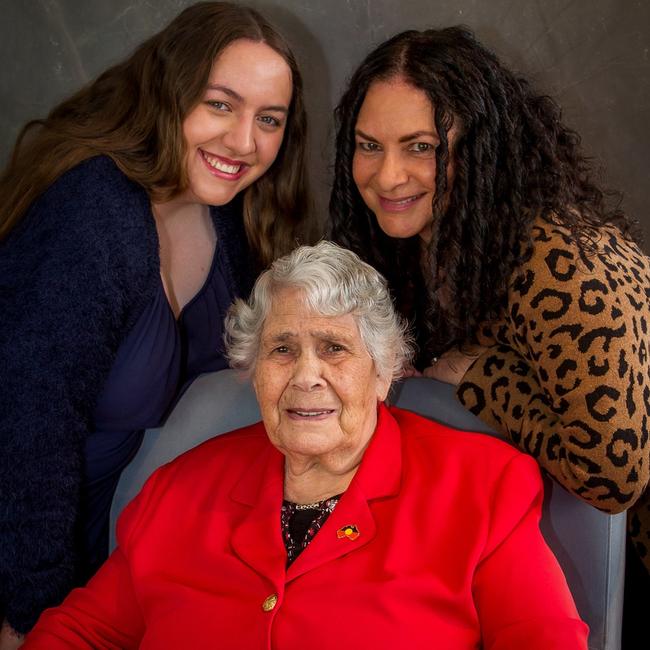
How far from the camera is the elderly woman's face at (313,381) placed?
179 cm

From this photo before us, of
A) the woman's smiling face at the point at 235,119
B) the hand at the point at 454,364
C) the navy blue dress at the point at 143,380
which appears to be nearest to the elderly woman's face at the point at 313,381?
the hand at the point at 454,364

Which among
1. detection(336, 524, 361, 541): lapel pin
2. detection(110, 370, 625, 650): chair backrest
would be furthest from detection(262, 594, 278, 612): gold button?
detection(110, 370, 625, 650): chair backrest

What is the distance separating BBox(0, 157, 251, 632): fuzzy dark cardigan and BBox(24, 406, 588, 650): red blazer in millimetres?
155

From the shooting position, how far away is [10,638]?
2.05 meters

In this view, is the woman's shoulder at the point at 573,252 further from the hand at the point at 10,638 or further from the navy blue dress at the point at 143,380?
the hand at the point at 10,638

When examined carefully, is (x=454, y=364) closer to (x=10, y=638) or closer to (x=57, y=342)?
(x=57, y=342)

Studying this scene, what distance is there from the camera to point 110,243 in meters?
1.96

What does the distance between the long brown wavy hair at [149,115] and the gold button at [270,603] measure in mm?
945

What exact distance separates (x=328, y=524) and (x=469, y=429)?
0.44 metres

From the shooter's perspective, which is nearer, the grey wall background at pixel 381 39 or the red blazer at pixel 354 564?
the red blazer at pixel 354 564

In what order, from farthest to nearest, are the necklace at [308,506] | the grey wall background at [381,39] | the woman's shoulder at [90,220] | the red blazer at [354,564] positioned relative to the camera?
the grey wall background at [381,39] → the woman's shoulder at [90,220] → the necklace at [308,506] → the red blazer at [354,564]

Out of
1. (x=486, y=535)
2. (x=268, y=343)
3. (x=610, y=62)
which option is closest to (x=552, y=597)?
(x=486, y=535)

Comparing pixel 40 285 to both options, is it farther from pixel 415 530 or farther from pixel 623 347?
pixel 623 347

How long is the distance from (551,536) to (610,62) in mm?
1263
